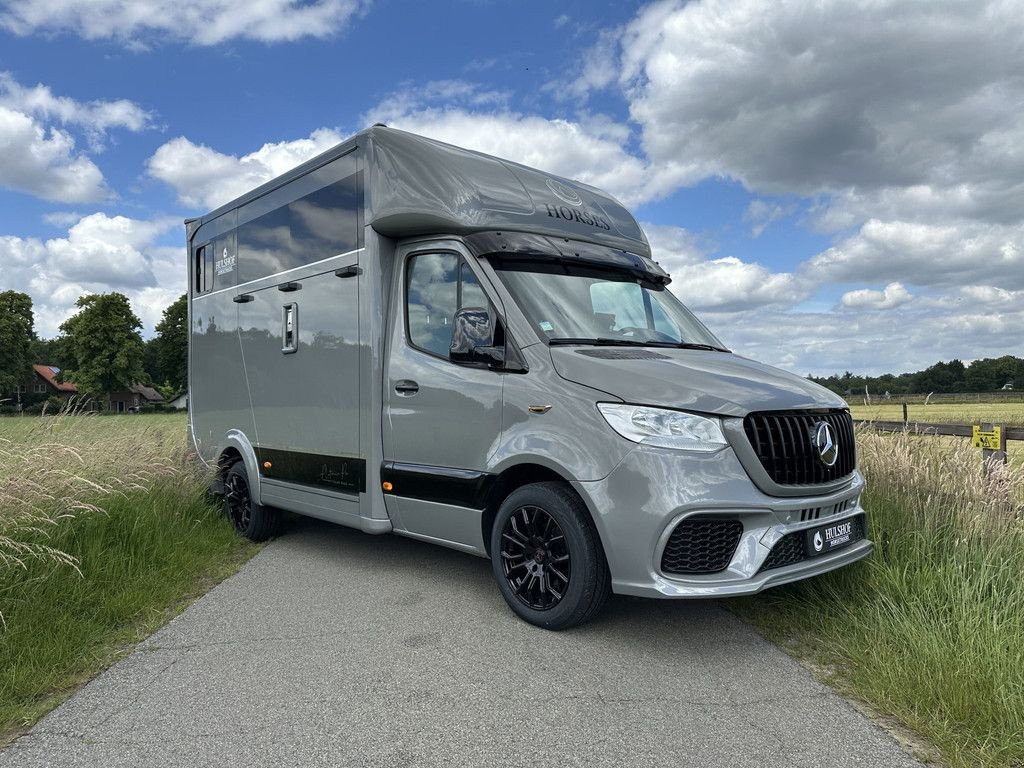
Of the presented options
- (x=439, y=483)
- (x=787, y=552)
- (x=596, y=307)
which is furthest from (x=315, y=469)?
(x=787, y=552)

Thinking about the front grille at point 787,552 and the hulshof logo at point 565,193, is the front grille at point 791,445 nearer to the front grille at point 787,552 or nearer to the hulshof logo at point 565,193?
the front grille at point 787,552

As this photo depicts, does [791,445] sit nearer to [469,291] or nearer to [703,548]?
[703,548]

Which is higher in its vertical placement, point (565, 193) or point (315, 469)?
point (565, 193)

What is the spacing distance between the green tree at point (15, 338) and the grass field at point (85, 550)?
49555mm

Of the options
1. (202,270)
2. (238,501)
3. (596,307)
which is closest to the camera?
(596,307)

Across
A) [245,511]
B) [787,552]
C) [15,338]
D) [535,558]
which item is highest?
[15,338]

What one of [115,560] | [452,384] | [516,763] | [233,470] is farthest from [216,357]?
[516,763]

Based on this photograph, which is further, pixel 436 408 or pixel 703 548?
pixel 436 408

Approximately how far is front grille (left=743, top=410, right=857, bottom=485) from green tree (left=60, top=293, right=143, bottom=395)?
2182 inches

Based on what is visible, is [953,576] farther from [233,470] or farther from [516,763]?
[233,470]

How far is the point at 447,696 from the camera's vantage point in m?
3.45

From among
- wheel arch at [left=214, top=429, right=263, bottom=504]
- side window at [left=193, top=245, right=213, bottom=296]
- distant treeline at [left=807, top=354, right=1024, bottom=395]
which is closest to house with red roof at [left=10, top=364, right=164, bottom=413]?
side window at [left=193, top=245, right=213, bottom=296]

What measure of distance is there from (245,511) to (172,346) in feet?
196

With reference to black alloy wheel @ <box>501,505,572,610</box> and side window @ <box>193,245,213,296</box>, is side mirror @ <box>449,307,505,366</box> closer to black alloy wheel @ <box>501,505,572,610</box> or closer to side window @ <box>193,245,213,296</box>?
black alloy wheel @ <box>501,505,572,610</box>
